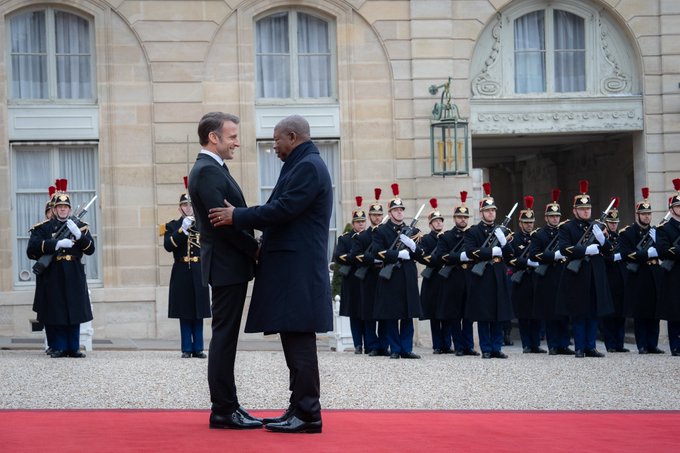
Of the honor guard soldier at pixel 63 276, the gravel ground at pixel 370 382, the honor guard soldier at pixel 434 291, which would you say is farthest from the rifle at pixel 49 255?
the honor guard soldier at pixel 434 291

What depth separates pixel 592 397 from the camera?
36.8 feet

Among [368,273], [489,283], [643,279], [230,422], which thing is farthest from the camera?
[643,279]

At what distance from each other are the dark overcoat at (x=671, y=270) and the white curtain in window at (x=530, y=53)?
4947 mm

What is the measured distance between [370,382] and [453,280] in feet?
16.0

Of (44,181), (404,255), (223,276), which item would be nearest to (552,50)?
(404,255)

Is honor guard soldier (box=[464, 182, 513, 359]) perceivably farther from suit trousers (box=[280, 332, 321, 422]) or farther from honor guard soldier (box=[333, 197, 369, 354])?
suit trousers (box=[280, 332, 321, 422])

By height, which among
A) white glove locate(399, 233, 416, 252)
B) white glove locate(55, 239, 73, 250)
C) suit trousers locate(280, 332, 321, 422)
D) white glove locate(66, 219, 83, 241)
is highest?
white glove locate(66, 219, 83, 241)

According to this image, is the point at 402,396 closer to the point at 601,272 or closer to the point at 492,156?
the point at 601,272

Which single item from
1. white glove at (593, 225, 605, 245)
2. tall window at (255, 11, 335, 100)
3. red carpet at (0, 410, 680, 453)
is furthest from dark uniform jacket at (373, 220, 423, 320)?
red carpet at (0, 410, 680, 453)

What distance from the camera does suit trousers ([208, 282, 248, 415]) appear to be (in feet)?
26.1

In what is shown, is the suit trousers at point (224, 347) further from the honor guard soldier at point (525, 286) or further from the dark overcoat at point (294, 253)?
the honor guard soldier at point (525, 286)

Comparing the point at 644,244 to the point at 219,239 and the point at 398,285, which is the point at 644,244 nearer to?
the point at 398,285

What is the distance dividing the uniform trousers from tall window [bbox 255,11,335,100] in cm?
564

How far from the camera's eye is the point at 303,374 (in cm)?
794
